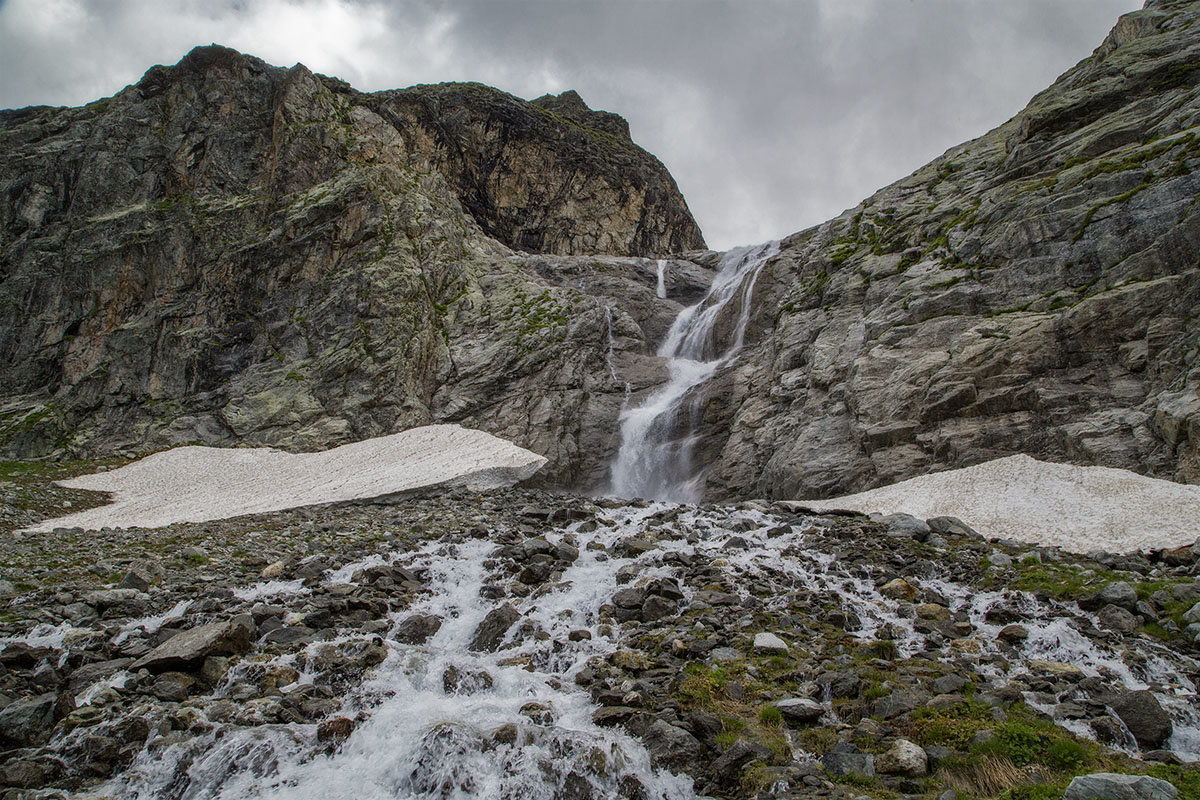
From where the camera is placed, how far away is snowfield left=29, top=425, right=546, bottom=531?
999 inches

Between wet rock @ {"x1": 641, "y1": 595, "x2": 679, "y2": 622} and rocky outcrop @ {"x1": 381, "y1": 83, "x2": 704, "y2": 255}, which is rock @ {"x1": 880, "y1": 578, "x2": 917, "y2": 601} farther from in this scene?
rocky outcrop @ {"x1": 381, "y1": 83, "x2": 704, "y2": 255}

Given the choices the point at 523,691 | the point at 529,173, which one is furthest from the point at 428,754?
the point at 529,173

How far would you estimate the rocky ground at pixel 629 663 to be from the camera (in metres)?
7.45

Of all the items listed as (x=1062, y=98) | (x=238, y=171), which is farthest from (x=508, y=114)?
(x=1062, y=98)

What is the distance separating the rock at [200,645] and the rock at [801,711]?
8.91 metres

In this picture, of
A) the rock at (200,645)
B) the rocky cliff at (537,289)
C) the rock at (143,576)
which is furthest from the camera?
the rocky cliff at (537,289)

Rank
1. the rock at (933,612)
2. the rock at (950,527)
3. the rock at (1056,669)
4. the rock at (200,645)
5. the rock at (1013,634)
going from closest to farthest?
the rock at (1056,669), the rock at (200,645), the rock at (1013,634), the rock at (933,612), the rock at (950,527)

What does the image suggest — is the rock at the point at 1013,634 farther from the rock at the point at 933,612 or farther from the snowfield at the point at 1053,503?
the snowfield at the point at 1053,503

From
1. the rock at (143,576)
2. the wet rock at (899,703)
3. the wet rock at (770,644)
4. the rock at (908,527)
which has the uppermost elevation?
the rock at (143,576)

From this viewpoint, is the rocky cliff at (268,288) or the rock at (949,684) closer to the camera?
the rock at (949,684)

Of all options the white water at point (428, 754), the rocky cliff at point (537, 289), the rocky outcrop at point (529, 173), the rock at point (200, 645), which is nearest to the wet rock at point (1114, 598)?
the white water at point (428, 754)

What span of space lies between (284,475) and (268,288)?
22663 millimetres

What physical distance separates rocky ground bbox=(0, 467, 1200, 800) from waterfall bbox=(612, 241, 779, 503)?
17.0 metres

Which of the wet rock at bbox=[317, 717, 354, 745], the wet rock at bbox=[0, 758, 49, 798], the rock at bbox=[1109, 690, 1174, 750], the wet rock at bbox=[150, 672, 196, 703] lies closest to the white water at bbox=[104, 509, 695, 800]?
the wet rock at bbox=[317, 717, 354, 745]
